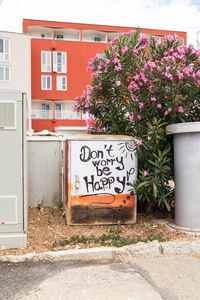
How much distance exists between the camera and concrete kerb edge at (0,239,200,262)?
405 cm

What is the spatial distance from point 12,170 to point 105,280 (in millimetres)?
1922

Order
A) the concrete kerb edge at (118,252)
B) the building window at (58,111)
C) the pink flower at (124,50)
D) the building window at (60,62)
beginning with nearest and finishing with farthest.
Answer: the concrete kerb edge at (118,252)
the pink flower at (124,50)
the building window at (58,111)
the building window at (60,62)

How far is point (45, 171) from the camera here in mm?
6449

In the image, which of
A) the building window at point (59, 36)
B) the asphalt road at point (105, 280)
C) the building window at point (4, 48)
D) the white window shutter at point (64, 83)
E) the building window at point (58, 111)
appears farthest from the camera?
the building window at point (59, 36)

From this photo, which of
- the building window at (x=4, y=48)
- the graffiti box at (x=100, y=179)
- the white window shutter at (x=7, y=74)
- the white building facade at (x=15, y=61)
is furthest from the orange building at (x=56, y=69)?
the graffiti box at (x=100, y=179)

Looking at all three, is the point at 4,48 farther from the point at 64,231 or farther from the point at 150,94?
the point at 64,231

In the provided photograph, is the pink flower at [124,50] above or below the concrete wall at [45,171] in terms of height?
above

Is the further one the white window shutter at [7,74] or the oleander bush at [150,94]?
the white window shutter at [7,74]

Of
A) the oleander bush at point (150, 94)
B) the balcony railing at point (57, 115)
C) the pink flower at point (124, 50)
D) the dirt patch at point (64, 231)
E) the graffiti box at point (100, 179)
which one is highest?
the balcony railing at point (57, 115)

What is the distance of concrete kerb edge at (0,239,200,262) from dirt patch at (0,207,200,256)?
156 mm

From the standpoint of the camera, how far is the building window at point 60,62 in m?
36.1

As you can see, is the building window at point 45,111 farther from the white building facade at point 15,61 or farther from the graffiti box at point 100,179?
the graffiti box at point 100,179

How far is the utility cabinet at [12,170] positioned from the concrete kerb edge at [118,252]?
371 millimetres

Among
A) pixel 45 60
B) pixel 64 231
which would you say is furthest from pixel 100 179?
pixel 45 60
